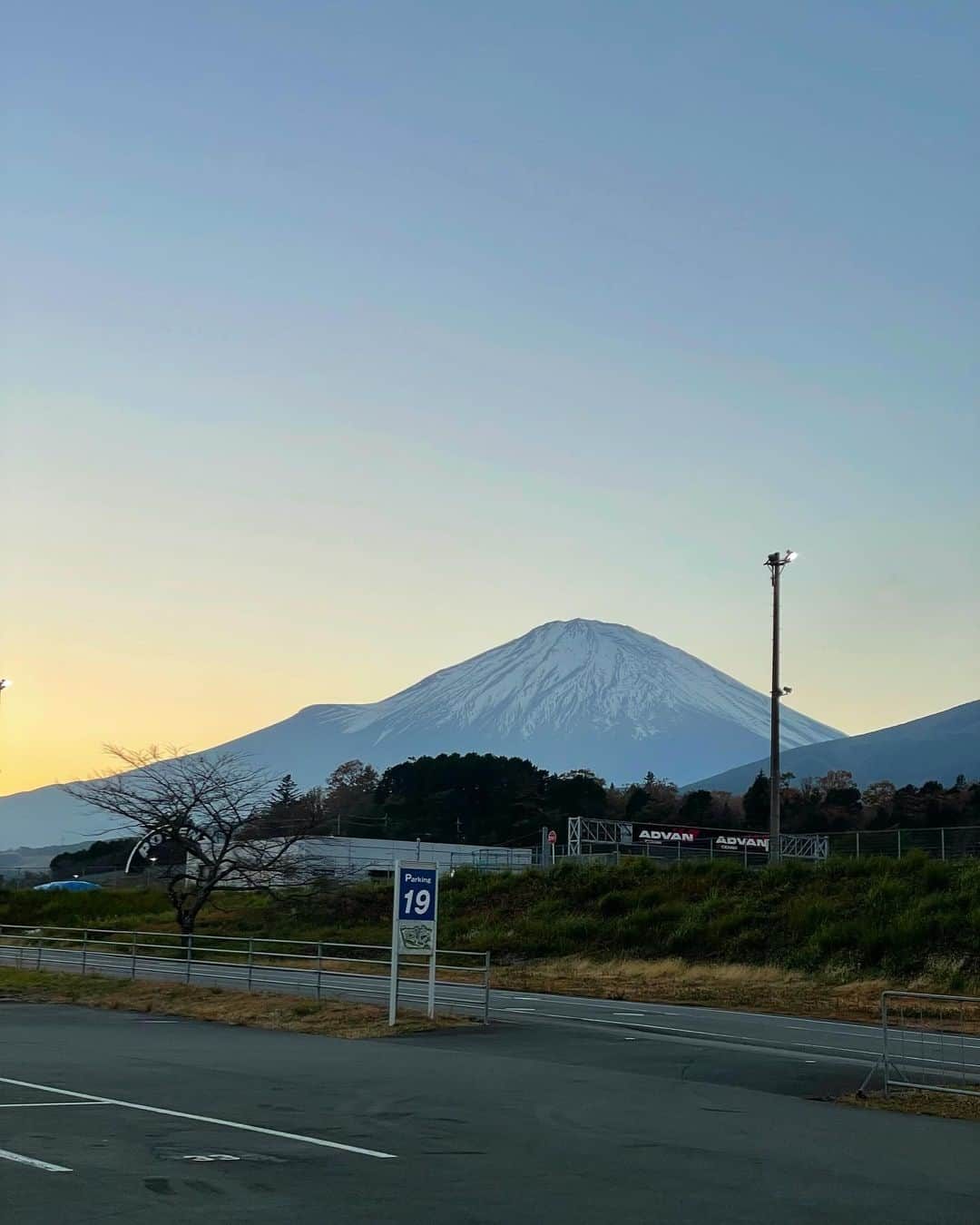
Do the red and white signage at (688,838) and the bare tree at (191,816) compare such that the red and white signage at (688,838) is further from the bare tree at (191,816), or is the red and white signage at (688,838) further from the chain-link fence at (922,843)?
the bare tree at (191,816)

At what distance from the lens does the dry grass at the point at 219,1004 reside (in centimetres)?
2280

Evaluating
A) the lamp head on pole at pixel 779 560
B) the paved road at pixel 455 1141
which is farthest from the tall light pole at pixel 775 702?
the paved road at pixel 455 1141

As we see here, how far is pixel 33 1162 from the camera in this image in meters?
9.57

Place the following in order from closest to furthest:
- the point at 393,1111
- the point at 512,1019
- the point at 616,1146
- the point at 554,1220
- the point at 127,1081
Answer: the point at 554,1220 < the point at 616,1146 < the point at 393,1111 < the point at 127,1081 < the point at 512,1019

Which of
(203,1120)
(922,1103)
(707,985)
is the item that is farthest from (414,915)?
(707,985)

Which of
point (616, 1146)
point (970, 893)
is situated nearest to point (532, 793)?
point (970, 893)

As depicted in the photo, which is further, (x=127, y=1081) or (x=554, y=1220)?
(x=127, y=1081)

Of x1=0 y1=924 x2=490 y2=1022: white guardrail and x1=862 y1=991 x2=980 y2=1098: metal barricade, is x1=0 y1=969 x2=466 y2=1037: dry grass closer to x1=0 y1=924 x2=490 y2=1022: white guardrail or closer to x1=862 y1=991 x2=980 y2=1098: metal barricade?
x1=0 y1=924 x2=490 y2=1022: white guardrail

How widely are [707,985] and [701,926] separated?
24.0ft

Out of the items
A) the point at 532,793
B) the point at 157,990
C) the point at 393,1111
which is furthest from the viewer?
the point at 532,793

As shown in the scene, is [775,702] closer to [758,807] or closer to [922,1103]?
[922,1103]

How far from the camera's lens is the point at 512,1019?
24141 mm

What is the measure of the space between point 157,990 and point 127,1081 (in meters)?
13.9

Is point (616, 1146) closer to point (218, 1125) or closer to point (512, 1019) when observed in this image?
point (218, 1125)
